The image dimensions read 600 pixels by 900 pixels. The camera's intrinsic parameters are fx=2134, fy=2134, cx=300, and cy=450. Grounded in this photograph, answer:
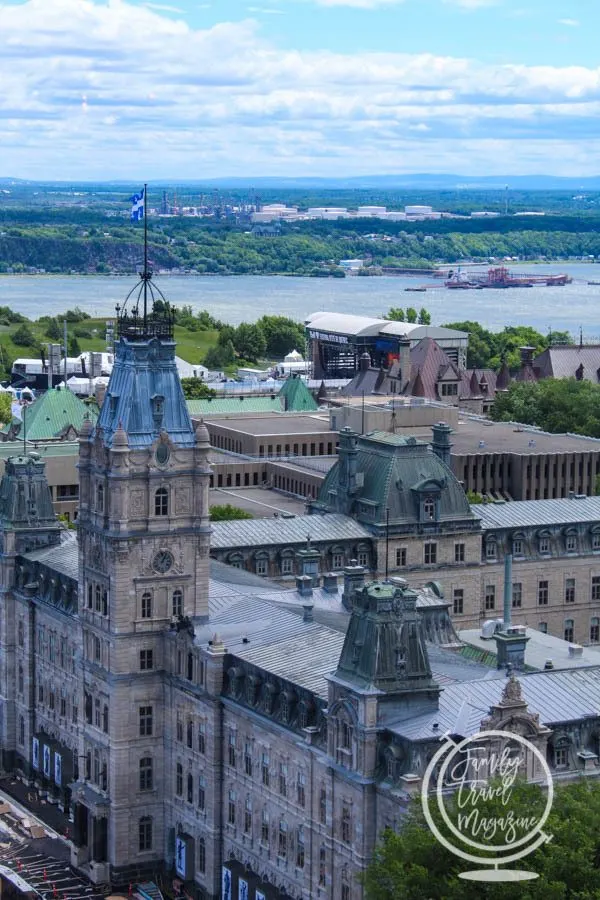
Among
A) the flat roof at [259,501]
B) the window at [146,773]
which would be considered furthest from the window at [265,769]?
the flat roof at [259,501]

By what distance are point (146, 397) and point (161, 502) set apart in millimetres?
5006

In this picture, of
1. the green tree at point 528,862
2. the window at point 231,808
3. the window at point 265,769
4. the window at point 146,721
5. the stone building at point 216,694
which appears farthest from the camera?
the window at point 146,721

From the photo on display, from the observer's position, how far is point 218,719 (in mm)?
96250

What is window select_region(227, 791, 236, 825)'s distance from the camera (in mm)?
95750

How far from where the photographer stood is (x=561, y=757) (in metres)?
84.0

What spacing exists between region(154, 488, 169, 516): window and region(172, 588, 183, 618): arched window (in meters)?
3.87

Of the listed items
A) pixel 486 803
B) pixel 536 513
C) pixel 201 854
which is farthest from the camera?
pixel 536 513

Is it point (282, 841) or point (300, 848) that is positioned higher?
point (300, 848)

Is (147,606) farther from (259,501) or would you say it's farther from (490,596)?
(259,501)

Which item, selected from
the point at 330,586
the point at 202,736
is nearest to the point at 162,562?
the point at 202,736

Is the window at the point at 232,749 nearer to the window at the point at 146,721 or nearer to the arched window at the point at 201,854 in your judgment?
the arched window at the point at 201,854

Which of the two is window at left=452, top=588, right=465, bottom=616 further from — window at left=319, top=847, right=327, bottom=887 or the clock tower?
window at left=319, top=847, right=327, bottom=887

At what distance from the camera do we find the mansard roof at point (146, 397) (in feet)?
326

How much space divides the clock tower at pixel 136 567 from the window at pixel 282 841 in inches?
471
